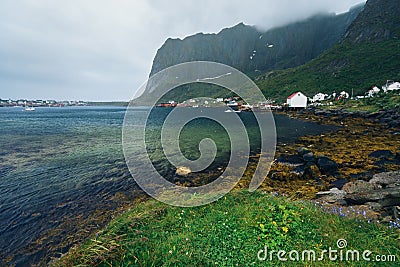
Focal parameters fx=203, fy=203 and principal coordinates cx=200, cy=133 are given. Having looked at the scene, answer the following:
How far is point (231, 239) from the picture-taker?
14.1 feet

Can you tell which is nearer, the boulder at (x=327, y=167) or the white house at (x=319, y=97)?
the boulder at (x=327, y=167)

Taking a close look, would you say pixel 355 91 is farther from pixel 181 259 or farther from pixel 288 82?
pixel 181 259

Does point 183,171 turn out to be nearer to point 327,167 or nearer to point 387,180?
point 327,167

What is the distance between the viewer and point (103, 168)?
14156 millimetres

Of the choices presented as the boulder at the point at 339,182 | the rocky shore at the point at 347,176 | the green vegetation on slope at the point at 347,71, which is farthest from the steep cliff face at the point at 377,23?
the boulder at the point at 339,182

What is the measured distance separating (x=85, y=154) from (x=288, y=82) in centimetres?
10858

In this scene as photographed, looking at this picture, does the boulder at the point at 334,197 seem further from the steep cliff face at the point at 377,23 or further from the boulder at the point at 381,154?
the steep cliff face at the point at 377,23

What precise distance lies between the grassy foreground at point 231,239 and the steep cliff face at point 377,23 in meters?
125

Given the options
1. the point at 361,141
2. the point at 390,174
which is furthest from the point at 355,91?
the point at 390,174

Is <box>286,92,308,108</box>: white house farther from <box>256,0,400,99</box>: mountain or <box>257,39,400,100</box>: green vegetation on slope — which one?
<box>257,39,400,100</box>: green vegetation on slope

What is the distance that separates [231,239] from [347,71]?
343 ft

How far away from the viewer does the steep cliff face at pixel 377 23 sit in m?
92.8

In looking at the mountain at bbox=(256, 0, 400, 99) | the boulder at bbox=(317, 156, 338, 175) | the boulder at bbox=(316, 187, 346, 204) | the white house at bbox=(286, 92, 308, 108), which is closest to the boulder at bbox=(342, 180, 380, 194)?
the boulder at bbox=(316, 187, 346, 204)

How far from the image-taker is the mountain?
75.5 meters
